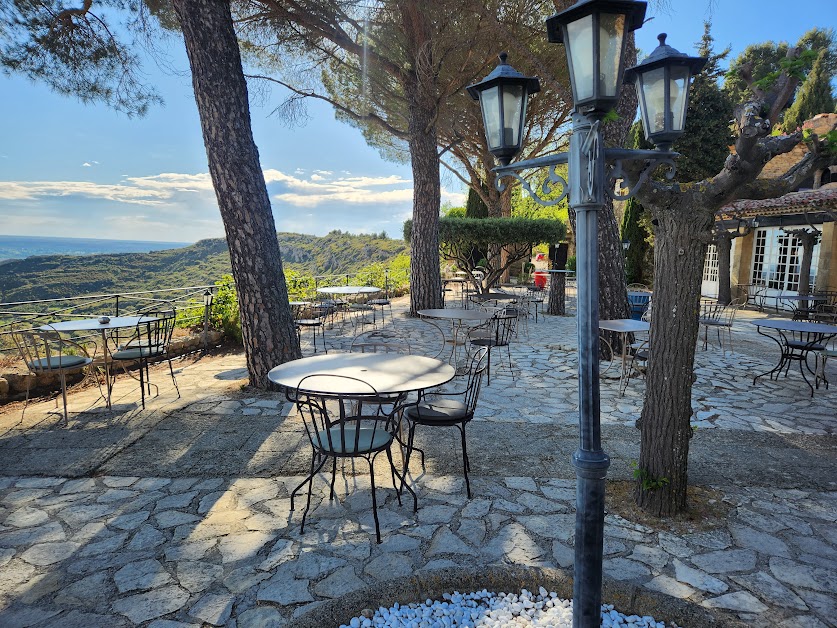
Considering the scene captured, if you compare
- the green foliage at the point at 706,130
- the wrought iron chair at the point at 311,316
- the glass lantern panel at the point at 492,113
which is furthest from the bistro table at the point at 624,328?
the green foliage at the point at 706,130

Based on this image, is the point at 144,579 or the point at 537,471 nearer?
the point at 144,579

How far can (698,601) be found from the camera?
6.24 feet

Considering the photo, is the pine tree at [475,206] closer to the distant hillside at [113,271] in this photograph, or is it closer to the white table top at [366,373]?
the distant hillside at [113,271]

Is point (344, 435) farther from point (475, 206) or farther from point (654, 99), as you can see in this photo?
point (475, 206)

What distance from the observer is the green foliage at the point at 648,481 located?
2.51m

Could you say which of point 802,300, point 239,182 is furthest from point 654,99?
point 802,300

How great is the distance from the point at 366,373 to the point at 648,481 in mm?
1655

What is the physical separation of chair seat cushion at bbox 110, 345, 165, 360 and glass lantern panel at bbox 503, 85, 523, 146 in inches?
147

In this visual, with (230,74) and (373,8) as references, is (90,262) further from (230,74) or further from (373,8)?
(230,74)

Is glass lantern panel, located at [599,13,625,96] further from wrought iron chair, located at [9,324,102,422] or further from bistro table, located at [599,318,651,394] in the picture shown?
wrought iron chair, located at [9,324,102,422]

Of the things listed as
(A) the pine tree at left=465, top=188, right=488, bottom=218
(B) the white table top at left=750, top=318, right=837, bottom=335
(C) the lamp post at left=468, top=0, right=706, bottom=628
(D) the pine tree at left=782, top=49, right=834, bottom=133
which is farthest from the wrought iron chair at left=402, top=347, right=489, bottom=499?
(D) the pine tree at left=782, top=49, right=834, bottom=133

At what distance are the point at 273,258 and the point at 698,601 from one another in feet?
13.5

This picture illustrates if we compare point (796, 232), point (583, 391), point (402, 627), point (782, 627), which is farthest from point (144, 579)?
point (796, 232)

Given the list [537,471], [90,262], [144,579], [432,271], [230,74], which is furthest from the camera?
[90,262]
